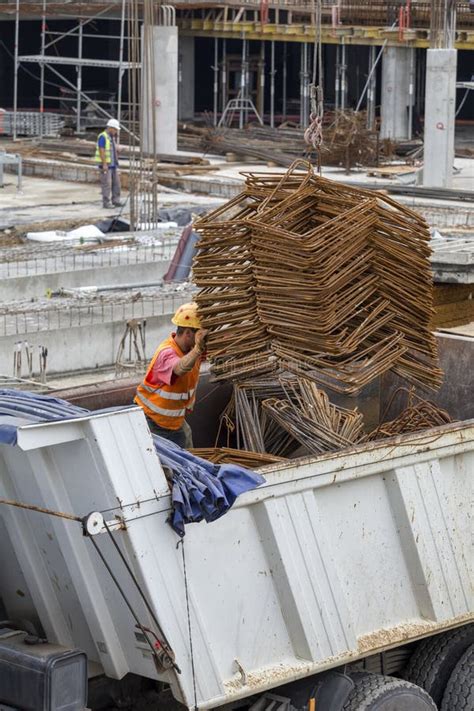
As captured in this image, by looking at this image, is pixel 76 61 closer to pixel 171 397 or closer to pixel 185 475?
pixel 171 397

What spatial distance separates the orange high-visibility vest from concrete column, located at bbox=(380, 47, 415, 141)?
32.0m

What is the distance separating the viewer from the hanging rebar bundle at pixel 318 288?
7840 mm

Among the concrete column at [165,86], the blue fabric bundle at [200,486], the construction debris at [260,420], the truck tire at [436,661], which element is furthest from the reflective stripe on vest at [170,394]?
the concrete column at [165,86]

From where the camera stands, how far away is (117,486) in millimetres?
5539

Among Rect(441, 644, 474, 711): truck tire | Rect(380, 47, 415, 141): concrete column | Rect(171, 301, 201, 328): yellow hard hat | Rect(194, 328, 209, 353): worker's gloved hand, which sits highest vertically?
Rect(380, 47, 415, 141): concrete column

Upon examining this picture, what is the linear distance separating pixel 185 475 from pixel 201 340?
2.12m

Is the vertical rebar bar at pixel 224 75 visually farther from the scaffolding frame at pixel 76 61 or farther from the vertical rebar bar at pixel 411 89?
the vertical rebar bar at pixel 411 89

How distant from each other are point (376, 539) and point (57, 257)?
1221 centimetres

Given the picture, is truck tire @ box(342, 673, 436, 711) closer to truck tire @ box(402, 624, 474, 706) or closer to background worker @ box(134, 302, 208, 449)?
→ truck tire @ box(402, 624, 474, 706)

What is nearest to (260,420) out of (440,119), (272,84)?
(440,119)

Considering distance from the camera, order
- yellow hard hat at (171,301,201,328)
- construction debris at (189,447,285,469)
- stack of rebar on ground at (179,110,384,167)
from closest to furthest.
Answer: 1. construction debris at (189,447,285,469)
2. yellow hard hat at (171,301,201,328)
3. stack of rebar on ground at (179,110,384,167)

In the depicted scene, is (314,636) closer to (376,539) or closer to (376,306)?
(376,539)

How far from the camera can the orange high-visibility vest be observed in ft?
25.3

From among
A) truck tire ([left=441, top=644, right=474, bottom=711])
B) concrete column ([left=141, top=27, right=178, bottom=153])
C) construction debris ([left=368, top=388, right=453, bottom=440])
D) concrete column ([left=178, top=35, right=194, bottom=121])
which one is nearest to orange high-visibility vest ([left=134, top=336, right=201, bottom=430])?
construction debris ([left=368, top=388, right=453, bottom=440])
